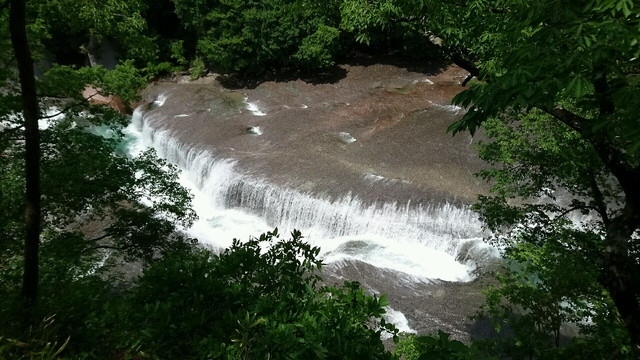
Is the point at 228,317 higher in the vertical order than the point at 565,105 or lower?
lower

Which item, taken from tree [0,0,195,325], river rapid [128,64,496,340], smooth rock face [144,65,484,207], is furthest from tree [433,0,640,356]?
tree [0,0,195,325]

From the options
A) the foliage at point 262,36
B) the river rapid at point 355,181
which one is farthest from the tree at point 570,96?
the foliage at point 262,36

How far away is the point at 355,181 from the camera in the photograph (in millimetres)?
13641

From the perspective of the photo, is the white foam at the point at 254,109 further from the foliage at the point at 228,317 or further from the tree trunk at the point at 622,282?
the tree trunk at the point at 622,282

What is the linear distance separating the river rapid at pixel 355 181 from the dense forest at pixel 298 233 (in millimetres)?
2290

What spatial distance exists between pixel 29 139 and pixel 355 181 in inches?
413

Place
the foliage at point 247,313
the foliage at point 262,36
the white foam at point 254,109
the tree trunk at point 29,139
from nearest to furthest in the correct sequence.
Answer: the foliage at point 247,313, the tree trunk at point 29,139, the white foam at point 254,109, the foliage at point 262,36

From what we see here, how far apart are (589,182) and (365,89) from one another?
Answer: 15440 millimetres

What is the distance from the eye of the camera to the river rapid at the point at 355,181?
37.2 feet

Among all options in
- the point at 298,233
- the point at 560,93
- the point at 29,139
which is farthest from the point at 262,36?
the point at 560,93

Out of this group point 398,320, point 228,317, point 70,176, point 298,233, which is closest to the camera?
point 228,317

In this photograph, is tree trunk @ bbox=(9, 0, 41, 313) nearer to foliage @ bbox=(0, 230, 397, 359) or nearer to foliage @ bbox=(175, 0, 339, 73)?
foliage @ bbox=(0, 230, 397, 359)

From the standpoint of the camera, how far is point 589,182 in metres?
7.10

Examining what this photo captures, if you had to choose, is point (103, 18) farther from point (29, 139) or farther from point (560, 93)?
point (560, 93)
